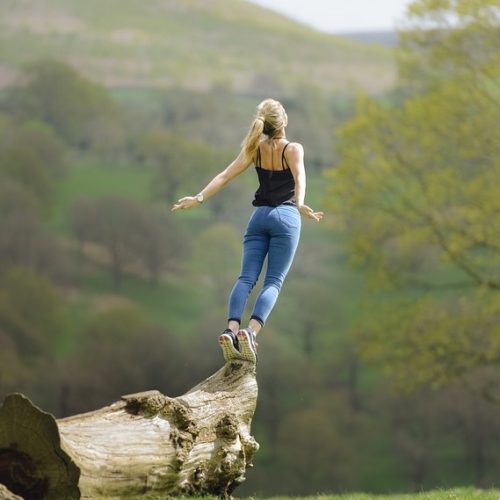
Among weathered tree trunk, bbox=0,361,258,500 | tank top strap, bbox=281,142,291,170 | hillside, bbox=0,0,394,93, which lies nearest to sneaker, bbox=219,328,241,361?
weathered tree trunk, bbox=0,361,258,500

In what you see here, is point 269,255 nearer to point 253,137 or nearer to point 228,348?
point 228,348

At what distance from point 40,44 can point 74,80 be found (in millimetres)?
4146

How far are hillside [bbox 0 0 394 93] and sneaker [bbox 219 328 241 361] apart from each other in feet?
173

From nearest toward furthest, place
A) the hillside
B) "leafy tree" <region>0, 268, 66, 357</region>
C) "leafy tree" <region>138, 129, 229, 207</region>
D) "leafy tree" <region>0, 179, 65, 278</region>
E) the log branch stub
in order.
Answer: the log branch stub → "leafy tree" <region>0, 268, 66, 357</region> → "leafy tree" <region>0, 179, 65, 278</region> → "leafy tree" <region>138, 129, 229, 207</region> → the hillside

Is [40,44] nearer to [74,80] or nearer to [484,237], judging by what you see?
[74,80]

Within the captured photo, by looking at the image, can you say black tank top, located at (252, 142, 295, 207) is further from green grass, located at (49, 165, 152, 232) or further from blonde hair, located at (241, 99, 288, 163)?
green grass, located at (49, 165, 152, 232)

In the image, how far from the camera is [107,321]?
52344mm

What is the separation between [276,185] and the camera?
1048 centimetres

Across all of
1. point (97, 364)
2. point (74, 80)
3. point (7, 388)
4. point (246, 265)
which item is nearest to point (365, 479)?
point (97, 364)

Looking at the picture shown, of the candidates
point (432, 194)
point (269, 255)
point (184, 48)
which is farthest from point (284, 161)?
point (184, 48)

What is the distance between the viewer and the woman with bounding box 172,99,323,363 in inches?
404

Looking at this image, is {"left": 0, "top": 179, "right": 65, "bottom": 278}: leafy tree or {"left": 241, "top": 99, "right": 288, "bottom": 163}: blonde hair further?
{"left": 0, "top": 179, "right": 65, "bottom": 278}: leafy tree

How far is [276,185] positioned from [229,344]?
166 cm

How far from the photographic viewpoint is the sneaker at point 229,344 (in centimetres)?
1003
